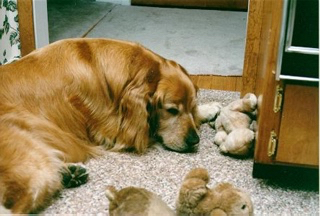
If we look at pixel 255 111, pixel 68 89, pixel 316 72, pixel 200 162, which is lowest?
pixel 200 162

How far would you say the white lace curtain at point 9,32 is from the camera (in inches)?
90.8

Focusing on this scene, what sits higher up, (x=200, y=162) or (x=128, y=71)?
(x=128, y=71)

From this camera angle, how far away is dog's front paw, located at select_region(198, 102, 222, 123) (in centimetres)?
205

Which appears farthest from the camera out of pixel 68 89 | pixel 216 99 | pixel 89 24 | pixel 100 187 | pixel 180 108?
pixel 89 24

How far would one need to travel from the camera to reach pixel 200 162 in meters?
1.74

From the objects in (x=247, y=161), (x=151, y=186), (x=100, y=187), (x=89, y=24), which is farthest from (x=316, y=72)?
(x=89, y=24)

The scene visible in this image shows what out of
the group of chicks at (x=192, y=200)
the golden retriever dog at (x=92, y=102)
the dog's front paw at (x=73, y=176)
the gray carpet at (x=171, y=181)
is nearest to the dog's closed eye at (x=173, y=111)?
the golden retriever dog at (x=92, y=102)

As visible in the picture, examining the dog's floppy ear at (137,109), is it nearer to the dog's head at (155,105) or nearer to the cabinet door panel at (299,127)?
the dog's head at (155,105)

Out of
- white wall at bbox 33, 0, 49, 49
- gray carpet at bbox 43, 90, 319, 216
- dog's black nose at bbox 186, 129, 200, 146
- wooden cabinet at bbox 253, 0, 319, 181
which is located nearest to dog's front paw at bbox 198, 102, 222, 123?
gray carpet at bbox 43, 90, 319, 216

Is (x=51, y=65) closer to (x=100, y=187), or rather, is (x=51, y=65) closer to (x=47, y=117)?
(x=47, y=117)

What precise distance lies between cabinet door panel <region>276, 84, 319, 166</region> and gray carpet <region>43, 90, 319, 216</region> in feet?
0.44

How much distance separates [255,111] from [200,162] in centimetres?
32

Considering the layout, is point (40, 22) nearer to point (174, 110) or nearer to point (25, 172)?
point (174, 110)

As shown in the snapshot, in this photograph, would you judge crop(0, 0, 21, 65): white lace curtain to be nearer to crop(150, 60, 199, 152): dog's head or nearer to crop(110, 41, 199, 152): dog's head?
crop(110, 41, 199, 152): dog's head
